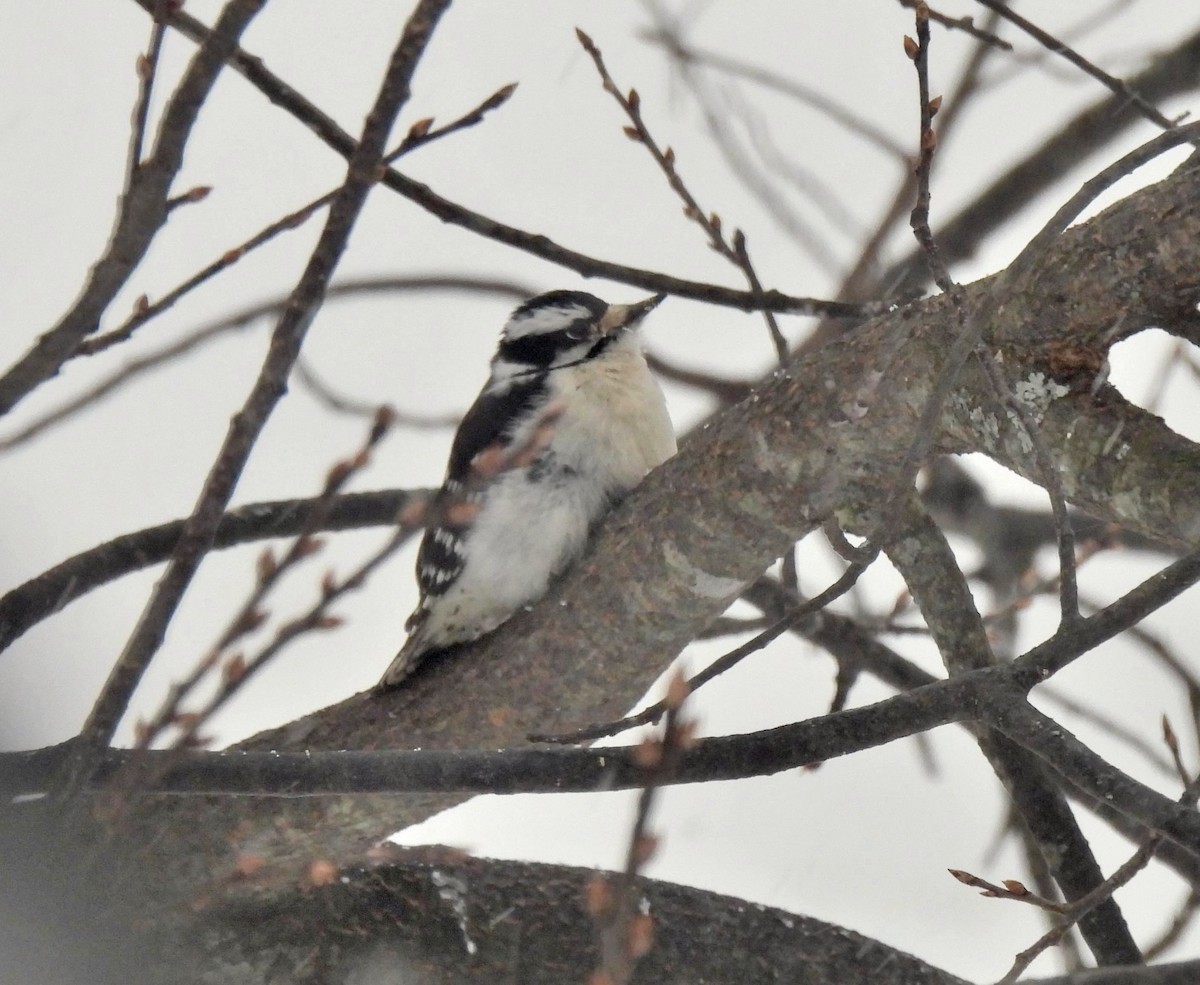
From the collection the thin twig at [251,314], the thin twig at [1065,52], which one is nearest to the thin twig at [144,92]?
the thin twig at [251,314]

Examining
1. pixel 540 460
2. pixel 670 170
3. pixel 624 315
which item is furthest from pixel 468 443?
pixel 670 170

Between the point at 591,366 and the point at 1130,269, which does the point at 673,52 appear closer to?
the point at 591,366

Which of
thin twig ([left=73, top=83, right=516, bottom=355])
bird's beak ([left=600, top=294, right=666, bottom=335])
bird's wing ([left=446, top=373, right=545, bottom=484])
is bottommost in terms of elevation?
thin twig ([left=73, top=83, right=516, bottom=355])

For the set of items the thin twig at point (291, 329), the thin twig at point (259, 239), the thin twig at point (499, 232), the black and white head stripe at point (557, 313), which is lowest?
the thin twig at point (291, 329)

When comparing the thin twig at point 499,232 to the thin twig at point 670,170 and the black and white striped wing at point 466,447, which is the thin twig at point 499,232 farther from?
the black and white striped wing at point 466,447

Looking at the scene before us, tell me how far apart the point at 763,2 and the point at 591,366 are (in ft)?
11.9

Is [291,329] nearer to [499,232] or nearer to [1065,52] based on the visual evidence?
[499,232]

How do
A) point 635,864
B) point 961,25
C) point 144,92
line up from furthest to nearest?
point 961,25, point 144,92, point 635,864

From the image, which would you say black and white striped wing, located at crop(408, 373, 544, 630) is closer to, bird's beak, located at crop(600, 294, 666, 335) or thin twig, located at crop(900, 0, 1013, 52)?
bird's beak, located at crop(600, 294, 666, 335)

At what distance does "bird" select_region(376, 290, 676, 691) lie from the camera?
128 inches

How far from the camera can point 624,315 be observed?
3797 millimetres

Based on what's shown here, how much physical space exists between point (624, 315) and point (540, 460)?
548mm

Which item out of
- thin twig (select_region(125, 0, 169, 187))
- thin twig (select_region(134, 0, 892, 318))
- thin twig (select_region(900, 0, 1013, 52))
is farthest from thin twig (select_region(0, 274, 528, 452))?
thin twig (select_region(900, 0, 1013, 52))

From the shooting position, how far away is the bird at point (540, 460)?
3.25 meters
